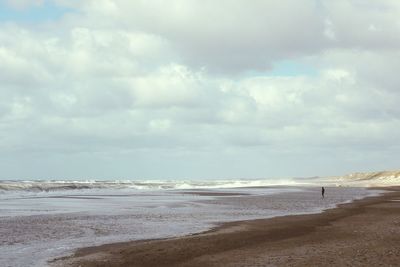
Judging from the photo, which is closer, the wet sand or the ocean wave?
the wet sand

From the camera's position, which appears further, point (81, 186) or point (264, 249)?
point (81, 186)

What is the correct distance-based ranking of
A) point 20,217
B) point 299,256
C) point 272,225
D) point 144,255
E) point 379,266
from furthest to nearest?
point 20,217 < point 272,225 < point 144,255 < point 299,256 < point 379,266

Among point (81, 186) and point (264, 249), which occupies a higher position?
point (81, 186)

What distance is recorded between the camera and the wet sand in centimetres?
1748

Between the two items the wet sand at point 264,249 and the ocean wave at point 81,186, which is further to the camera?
the ocean wave at point 81,186

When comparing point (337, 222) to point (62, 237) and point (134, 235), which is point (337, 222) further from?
point (62, 237)

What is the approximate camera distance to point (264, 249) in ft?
66.3

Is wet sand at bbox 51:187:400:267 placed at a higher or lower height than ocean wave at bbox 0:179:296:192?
lower

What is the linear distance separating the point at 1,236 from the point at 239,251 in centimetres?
1217

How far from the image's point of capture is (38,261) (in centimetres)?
1847

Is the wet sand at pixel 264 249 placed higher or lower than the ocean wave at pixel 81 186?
lower

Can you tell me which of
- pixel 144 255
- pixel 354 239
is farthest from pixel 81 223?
pixel 354 239

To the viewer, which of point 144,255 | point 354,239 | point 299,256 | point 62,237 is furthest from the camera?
point 62,237

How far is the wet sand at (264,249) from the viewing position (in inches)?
688
